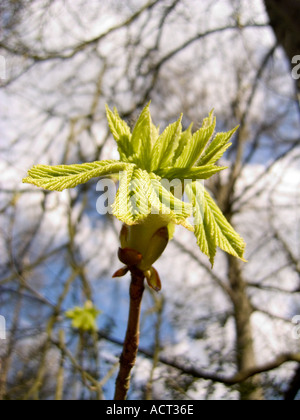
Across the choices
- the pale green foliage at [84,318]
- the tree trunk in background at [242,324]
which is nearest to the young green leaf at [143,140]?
the tree trunk in background at [242,324]

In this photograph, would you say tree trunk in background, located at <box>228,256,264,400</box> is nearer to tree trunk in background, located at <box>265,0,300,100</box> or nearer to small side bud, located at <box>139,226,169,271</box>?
small side bud, located at <box>139,226,169,271</box>

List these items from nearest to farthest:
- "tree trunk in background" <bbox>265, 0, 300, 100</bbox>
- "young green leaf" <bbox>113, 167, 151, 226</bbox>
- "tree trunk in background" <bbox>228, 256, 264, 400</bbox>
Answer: "young green leaf" <bbox>113, 167, 151, 226</bbox> → "tree trunk in background" <bbox>228, 256, 264, 400</bbox> → "tree trunk in background" <bbox>265, 0, 300, 100</bbox>

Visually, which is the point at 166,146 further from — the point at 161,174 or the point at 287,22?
the point at 287,22

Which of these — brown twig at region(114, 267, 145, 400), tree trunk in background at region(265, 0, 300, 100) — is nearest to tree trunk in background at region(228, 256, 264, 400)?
brown twig at region(114, 267, 145, 400)

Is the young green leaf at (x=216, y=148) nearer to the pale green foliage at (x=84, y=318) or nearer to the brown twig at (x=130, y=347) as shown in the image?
the brown twig at (x=130, y=347)

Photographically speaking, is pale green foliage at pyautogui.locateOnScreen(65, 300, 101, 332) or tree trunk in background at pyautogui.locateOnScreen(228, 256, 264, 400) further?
pale green foliage at pyautogui.locateOnScreen(65, 300, 101, 332)

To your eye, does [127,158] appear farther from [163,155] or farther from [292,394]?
[292,394]

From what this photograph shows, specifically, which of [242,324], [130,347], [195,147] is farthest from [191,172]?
[242,324]

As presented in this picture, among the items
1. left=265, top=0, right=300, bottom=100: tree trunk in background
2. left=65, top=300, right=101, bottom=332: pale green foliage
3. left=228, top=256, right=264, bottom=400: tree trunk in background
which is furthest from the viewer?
left=265, top=0, right=300, bottom=100: tree trunk in background
